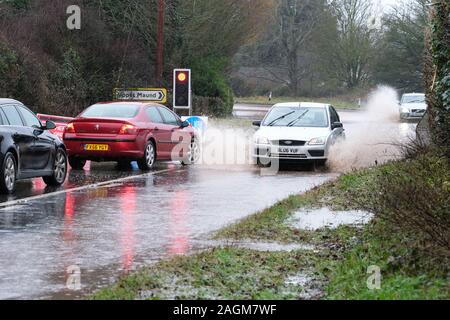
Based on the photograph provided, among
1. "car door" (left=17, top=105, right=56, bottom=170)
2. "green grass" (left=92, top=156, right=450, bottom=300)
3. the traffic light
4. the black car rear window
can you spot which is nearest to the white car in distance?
the black car rear window

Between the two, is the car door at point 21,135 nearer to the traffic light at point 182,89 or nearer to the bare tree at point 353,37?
the traffic light at point 182,89

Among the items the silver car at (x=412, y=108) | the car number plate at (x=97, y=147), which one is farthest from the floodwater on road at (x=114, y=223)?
the silver car at (x=412, y=108)

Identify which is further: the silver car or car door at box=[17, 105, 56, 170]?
the silver car

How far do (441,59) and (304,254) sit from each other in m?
5.58

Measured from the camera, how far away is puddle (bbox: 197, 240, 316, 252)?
34.1 feet

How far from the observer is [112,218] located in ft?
43.1

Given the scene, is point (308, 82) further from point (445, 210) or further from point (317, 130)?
point (445, 210)

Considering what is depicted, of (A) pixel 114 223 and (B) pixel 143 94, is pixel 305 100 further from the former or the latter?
(A) pixel 114 223

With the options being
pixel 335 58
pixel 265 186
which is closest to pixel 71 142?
pixel 265 186

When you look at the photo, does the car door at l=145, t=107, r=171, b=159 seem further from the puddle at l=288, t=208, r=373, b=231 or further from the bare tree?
the bare tree

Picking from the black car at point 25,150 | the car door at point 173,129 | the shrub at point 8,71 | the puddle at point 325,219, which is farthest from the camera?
the shrub at point 8,71

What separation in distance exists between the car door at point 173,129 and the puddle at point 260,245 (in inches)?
470

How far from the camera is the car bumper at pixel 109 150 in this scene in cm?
2059

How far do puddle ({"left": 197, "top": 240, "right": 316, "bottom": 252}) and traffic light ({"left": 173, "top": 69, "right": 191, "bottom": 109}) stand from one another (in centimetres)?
1988
